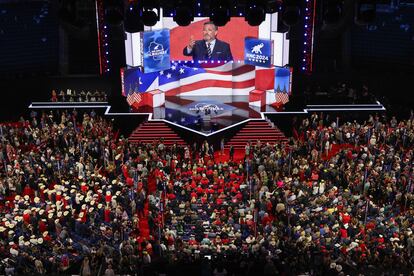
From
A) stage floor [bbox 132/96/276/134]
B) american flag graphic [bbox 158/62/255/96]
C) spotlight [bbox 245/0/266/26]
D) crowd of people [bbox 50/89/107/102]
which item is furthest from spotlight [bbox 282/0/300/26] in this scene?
crowd of people [bbox 50/89/107/102]

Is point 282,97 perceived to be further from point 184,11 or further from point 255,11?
point 184,11

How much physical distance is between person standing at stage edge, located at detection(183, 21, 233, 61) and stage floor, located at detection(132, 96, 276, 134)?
2.33 m

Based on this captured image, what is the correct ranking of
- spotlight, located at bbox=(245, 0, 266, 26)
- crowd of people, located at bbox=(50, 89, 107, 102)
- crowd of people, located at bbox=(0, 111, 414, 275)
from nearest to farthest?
spotlight, located at bbox=(245, 0, 266, 26) → crowd of people, located at bbox=(0, 111, 414, 275) → crowd of people, located at bbox=(50, 89, 107, 102)

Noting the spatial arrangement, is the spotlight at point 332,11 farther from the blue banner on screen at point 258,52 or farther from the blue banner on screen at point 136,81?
the blue banner on screen at point 136,81

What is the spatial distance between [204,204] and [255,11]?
7.86 metres

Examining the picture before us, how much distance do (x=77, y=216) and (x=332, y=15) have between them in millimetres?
10493

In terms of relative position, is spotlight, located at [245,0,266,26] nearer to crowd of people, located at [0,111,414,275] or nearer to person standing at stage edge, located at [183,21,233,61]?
crowd of people, located at [0,111,414,275]

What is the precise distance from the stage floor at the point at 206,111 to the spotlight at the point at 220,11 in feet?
35.5

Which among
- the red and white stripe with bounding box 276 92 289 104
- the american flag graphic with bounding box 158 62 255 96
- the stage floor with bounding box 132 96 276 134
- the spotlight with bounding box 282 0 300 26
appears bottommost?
the stage floor with bounding box 132 96 276 134

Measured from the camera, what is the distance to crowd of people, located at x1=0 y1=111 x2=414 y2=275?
55.8ft

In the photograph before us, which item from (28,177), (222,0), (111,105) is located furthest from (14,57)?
(222,0)

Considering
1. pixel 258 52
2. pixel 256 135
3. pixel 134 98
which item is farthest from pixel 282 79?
pixel 134 98

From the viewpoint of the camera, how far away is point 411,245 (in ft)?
57.6

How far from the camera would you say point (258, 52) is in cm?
2877
